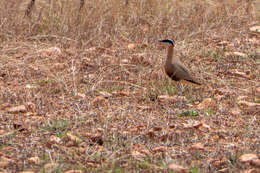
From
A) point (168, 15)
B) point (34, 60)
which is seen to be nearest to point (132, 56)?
point (34, 60)

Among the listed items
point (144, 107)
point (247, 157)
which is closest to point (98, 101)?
point (144, 107)

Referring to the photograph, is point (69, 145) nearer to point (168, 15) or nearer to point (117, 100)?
point (117, 100)

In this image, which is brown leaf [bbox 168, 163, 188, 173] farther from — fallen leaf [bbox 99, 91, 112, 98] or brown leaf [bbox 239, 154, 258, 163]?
fallen leaf [bbox 99, 91, 112, 98]

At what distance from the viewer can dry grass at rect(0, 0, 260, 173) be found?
3.77m

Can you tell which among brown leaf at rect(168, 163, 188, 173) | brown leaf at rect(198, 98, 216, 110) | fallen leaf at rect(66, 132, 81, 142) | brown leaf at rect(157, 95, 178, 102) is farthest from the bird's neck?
brown leaf at rect(168, 163, 188, 173)

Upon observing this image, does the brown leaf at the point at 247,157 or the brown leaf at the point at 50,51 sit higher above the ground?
the brown leaf at the point at 50,51

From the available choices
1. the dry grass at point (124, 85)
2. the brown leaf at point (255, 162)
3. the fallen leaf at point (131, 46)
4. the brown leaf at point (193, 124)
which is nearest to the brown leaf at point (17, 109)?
the dry grass at point (124, 85)

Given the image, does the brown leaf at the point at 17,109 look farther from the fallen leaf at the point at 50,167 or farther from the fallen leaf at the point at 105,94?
the fallen leaf at the point at 50,167

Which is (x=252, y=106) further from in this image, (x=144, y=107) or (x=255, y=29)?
(x=255, y=29)

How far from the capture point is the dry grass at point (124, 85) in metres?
3.77

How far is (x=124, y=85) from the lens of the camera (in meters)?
5.69

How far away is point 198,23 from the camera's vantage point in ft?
26.2

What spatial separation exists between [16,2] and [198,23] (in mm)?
2871

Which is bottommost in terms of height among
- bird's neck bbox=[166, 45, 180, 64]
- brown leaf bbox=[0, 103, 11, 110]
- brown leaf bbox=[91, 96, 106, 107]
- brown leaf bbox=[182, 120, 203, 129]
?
brown leaf bbox=[182, 120, 203, 129]
